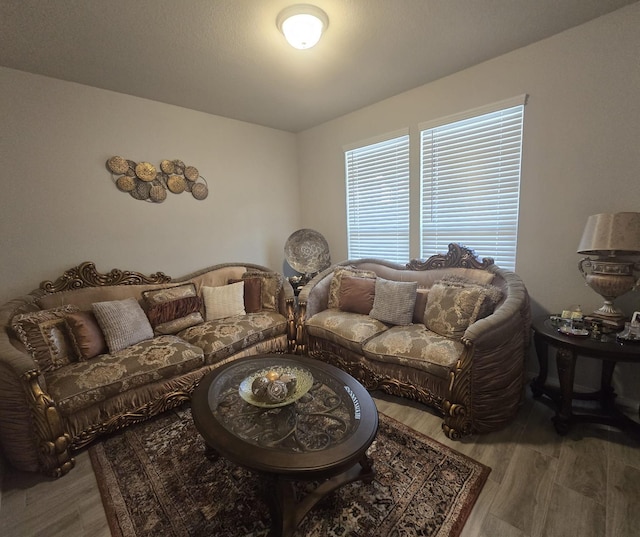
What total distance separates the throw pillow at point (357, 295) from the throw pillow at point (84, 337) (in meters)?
2.04

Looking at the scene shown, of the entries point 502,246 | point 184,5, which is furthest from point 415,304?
point 184,5

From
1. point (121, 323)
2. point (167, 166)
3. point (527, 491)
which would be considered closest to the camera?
point (527, 491)

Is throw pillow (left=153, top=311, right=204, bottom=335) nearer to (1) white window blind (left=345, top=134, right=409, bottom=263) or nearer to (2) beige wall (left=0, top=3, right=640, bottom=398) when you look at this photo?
(2) beige wall (left=0, top=3, right=640, bottom=398)

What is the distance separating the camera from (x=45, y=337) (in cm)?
192

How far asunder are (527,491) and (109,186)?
374cm

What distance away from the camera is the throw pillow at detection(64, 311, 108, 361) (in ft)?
6.63

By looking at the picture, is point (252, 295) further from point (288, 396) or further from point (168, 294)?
point (288, 396)

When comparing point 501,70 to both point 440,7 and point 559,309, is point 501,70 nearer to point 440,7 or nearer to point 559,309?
point 440,7

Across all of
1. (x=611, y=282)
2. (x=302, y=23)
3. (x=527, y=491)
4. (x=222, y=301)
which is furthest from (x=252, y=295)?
(x=611, y=282)

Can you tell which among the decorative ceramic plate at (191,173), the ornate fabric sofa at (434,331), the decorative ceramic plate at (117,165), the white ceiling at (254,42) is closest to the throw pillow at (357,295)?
the ornate fabric sofa at (434,331)

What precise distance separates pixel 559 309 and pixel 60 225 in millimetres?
4161

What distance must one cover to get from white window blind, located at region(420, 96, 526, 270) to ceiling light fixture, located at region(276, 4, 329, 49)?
1.48 m

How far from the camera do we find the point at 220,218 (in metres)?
3.33

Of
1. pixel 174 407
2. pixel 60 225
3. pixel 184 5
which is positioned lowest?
pixel 174 407
